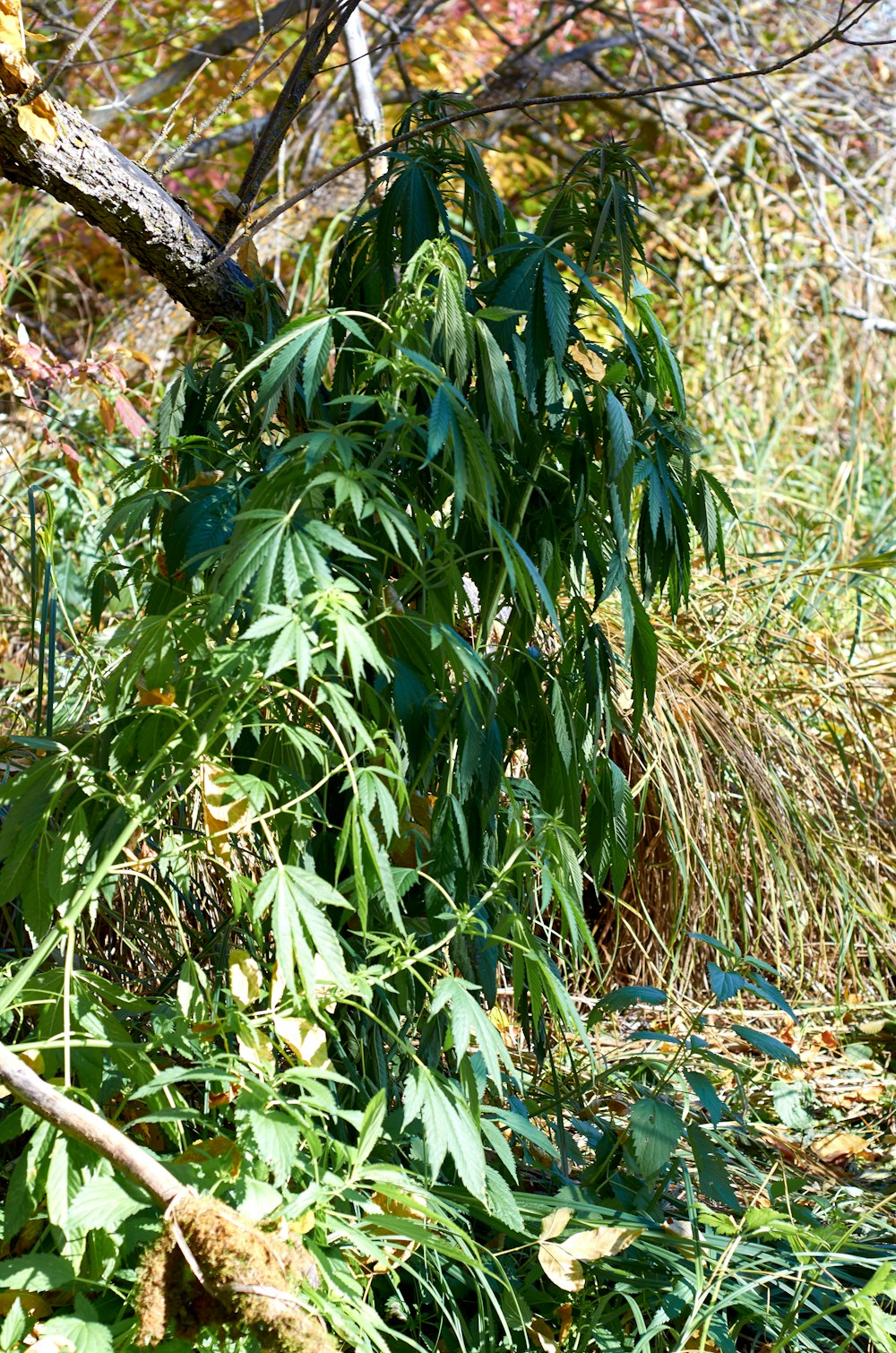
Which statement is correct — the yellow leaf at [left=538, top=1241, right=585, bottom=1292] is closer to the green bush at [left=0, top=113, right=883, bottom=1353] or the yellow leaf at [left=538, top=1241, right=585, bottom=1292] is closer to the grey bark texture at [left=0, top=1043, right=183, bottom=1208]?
the green bush at [left=0, top=113, right=883, bottom=1353]

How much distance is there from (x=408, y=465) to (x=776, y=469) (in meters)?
3.07

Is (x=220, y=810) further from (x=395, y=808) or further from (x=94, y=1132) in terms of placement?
(x=94, y=1132)

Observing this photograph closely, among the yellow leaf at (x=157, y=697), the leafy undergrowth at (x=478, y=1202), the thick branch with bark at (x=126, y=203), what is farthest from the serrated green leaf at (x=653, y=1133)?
the thick branch with bark at (x=126, y=203)

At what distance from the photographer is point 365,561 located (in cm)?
126

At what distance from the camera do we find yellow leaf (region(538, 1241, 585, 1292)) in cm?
127

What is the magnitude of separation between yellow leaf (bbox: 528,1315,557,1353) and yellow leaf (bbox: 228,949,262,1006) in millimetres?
488

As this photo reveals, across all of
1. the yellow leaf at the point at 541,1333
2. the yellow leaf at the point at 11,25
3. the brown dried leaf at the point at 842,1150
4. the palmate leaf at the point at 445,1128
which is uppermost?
the yellow leaf at the point at 11,25

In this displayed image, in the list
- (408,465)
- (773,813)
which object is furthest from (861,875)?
(408,465)

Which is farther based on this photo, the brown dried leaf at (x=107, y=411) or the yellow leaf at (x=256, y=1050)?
the brown dried leaf at (x=107, y=411)

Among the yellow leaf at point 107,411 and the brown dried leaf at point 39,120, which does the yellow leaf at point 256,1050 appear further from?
the yellow leaf at point 107,411

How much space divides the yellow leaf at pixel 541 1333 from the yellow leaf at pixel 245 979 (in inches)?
19.2

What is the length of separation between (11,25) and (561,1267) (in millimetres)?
1559

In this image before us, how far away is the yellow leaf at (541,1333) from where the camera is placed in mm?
1286

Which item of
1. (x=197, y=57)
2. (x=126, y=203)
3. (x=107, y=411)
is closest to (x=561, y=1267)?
(x=126, y=203)
